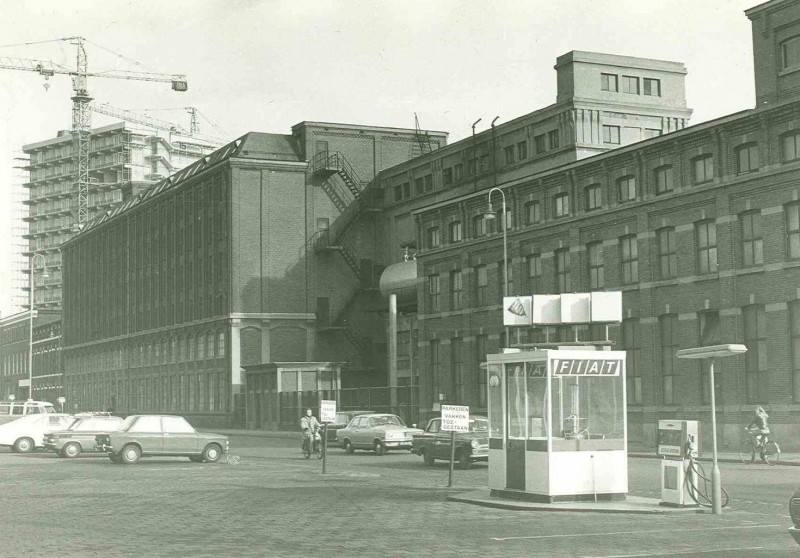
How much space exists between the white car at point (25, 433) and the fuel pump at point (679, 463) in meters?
31.3

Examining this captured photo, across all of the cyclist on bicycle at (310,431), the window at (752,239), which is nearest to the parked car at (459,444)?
the cyclist on bicycle at (310,431)

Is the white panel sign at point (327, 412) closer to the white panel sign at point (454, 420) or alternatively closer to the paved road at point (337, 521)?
the paved road at point (337, 521)

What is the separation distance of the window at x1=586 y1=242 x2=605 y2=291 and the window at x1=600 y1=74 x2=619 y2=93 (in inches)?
691

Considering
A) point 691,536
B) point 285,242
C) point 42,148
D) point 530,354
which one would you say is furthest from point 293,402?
point 42,148

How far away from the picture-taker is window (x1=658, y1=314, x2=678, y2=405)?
42.7m

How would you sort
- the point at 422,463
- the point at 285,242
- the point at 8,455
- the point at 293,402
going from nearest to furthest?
1. the point at 422,463
2. the point at 8,455
3. the point at 293,402
4. the point at 285,242

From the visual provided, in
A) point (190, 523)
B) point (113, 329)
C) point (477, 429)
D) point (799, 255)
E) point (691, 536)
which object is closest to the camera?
point (691, 536)

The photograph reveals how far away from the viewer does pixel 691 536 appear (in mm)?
15344

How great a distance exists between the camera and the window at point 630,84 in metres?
62.8

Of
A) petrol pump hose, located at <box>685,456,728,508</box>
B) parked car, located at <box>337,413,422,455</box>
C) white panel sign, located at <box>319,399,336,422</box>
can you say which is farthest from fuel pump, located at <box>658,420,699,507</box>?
parked car, located at <box>337,413,422,455</box>

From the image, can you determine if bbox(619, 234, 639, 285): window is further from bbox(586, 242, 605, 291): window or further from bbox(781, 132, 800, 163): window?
bbox(781, 132, 800, 163): window

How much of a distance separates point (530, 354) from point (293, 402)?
Result: 50296 mm

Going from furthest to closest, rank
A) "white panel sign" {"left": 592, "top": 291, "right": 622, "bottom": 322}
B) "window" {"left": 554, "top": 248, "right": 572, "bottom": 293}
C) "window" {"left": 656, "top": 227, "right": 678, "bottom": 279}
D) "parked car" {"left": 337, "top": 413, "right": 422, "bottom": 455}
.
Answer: "window" {"left": 554, "top": 248, "right": 572, "bottom": 293} < "window" {"left": 656, "top": 227, "right": 678, "bottom": 279} < "parked car" {"left": 337, "top": 413, "right": 422, "bottom": 455} < "white panel sign" {"left": 592, "top": 291, "right": 622, "bottom": 322}

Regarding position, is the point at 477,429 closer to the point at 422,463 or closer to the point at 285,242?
the point at 422,463
